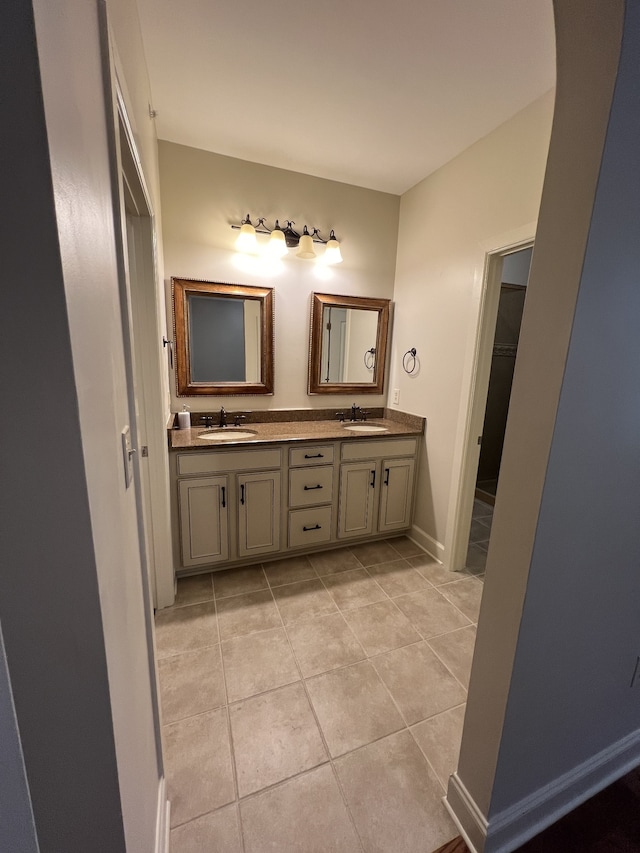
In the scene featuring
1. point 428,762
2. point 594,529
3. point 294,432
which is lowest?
point 428,762

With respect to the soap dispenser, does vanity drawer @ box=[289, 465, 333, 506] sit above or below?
below

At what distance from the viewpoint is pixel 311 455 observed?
229cm

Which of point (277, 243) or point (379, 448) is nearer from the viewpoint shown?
point (277, 243)

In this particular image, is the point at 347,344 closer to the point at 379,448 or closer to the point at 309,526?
the point at 379,448

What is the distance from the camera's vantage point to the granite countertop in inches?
80.0

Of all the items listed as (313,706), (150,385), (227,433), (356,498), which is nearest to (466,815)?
(313,706)

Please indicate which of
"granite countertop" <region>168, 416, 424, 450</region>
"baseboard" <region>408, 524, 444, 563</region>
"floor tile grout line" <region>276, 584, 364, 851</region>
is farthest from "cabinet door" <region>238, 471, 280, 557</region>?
"baseboard" <region>408, 524, 444, 563</region>

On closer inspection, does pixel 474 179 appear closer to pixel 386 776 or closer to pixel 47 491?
pixel 47 491

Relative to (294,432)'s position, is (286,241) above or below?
above

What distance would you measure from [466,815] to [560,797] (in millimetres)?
323

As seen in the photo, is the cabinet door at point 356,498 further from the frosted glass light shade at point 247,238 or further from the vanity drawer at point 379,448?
the frosted glass light shade at point 247,238

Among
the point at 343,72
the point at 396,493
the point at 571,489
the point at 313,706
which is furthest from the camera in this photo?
the point at 396,493

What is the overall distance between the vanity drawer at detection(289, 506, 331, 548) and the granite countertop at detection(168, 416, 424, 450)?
514mm

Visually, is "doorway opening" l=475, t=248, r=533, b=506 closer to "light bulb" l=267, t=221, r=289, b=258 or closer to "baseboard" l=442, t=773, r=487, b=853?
"light bulb" l=267, t=221, r=289, b=258
